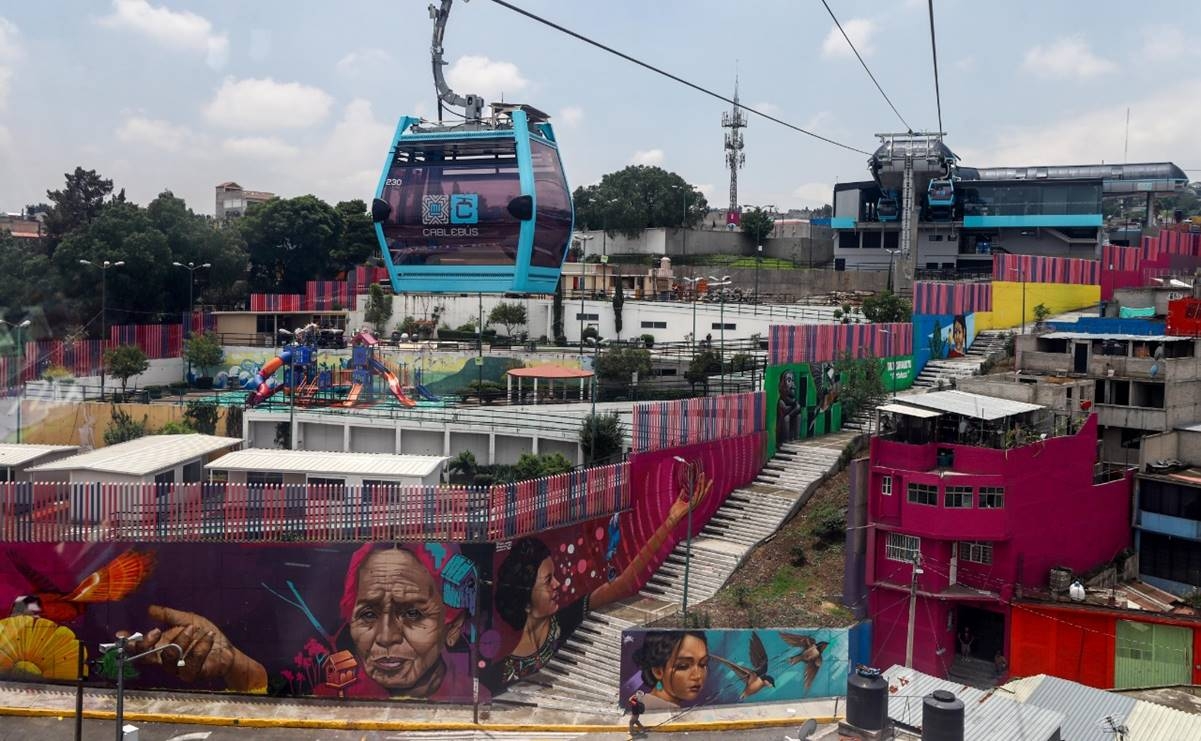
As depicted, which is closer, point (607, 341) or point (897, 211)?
point (607, 341)

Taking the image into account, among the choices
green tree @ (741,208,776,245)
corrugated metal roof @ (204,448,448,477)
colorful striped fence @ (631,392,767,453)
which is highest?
green tree @ (741,208,776,245)

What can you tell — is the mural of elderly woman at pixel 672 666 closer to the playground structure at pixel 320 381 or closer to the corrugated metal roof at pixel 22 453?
the playground structure at pixel 320 381

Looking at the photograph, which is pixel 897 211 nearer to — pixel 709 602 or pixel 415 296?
pixel 415 296

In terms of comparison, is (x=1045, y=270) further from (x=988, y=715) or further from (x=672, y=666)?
(x=988, y=715)

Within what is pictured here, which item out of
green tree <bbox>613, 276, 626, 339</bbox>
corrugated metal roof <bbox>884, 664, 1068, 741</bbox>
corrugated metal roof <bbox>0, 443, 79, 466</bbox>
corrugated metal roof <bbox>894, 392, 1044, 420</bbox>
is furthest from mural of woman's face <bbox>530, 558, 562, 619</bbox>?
green tree <bbox>613, 276, 626, 339</bbox>

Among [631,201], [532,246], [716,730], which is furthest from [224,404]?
[631,201]

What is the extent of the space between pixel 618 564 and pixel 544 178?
626 inches

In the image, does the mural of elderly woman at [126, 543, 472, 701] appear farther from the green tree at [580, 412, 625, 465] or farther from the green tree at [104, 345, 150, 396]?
the green tree at [104, 345, 150, 396]

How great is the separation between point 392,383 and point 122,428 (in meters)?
10.4

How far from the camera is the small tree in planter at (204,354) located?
5194 cm

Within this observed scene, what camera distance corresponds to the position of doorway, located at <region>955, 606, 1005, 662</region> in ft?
97.8

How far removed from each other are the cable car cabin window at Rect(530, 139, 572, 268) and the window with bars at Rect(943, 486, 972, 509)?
17185 millimetres

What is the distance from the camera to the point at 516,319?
5550cm

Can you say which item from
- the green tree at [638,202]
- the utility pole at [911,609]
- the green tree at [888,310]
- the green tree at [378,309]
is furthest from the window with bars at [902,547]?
the green tree at [638,202]
